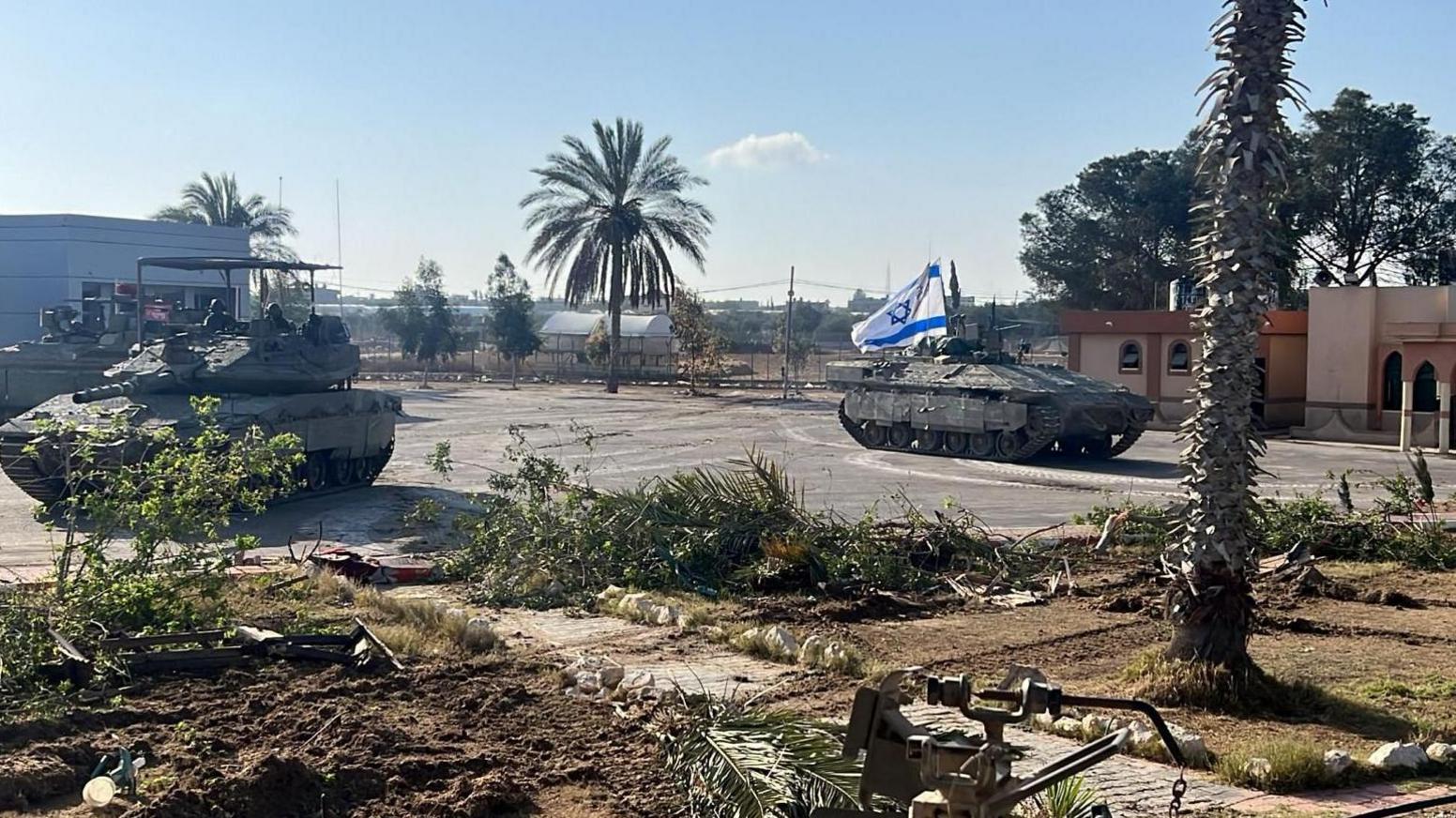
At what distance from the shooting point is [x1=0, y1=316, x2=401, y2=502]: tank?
17031 mm

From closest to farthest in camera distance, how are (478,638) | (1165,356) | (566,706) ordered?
(566,706)
(478,638)
(1165,356)

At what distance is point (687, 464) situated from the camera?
76.9 ft

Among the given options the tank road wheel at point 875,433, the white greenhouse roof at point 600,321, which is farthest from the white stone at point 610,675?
the white greenhouse roof at point 600,321

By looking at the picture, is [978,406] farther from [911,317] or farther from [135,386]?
[135,386]

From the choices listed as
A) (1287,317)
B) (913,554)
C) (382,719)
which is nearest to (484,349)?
(1287,317)

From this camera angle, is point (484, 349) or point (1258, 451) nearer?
point (1258, 451)

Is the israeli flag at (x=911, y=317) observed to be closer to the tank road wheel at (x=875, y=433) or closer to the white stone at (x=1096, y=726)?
the tank road wheel at (x=875, y=433)

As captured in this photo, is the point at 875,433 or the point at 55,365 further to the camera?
the point at 875,433

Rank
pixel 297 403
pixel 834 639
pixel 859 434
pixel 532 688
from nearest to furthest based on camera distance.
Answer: pixel 532 688
pixel 834 639
pixel 297 403
pixel 859 434

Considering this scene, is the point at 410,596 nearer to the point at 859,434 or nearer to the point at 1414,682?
the point at 1414,682

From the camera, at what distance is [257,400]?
18.5 metres

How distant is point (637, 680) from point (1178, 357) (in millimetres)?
30881

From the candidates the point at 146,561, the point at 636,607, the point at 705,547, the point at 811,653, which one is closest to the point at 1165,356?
the point at 705,547

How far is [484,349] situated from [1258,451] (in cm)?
7270
